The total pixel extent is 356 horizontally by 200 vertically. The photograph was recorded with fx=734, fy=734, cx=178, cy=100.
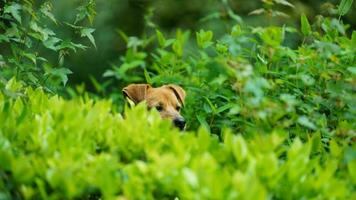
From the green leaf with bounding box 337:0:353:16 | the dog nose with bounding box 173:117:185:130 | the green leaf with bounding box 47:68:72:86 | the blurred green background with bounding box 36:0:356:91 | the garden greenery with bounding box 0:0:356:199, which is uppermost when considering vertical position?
the garden greenery with bounding box 0:0:356:199

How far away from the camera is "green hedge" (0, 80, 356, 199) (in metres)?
3.21

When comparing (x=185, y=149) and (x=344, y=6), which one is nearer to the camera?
(x=185, y=149)

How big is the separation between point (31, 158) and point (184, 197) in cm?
75

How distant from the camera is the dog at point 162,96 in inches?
267

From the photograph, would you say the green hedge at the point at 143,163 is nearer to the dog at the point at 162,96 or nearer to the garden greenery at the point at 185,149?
the garden greenery at the point at 185,149

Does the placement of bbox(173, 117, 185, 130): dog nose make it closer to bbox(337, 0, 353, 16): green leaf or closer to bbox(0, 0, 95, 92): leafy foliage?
bbox(0, 0, 95, 92): leafy foliage

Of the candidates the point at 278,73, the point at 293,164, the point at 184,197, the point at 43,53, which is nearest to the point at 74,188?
the point at 184,197

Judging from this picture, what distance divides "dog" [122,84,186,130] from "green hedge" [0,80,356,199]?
9.29 feet

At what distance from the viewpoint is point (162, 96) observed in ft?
22.9

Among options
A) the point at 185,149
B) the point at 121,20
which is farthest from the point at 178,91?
the point at 121,20

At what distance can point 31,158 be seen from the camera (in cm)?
345

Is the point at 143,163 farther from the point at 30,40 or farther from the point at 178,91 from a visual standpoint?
the point at 178,91

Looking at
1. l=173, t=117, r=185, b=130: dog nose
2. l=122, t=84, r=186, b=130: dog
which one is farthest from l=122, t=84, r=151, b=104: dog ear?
l=173, t=117, r=185, b=130: dog nose

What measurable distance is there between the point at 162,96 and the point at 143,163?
12.0ft
